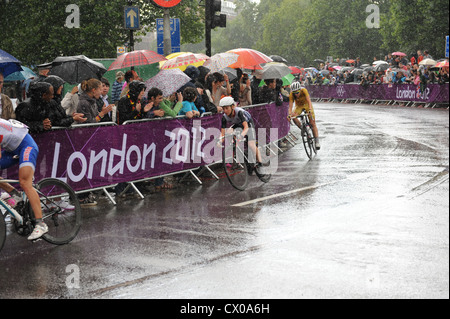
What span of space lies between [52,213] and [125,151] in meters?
3.62

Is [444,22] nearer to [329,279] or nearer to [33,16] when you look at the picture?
[33,16]

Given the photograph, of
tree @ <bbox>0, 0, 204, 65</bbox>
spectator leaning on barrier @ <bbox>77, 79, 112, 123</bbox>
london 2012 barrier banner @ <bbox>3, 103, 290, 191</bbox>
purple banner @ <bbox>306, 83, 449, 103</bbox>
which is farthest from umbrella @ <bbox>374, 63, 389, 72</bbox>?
spectator leaning on barrier @ <bbox>77, 79, 112, 123</bbox>

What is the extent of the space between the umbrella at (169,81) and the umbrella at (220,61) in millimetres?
3460

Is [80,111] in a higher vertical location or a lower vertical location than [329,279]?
higher

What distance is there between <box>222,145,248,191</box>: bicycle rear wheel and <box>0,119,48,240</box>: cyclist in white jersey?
4.45 m

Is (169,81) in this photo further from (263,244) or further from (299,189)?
(263,244)

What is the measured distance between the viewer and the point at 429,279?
649 cm

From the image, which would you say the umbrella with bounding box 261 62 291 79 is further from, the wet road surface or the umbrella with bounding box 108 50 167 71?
the wet road surface

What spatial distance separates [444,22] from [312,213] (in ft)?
141

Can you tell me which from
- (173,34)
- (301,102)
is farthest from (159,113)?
(173,34)

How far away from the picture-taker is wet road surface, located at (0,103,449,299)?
654cm

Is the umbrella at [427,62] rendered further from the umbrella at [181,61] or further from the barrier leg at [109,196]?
the barrier leg at [109,196]

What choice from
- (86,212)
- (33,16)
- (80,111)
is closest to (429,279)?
(86,212)
